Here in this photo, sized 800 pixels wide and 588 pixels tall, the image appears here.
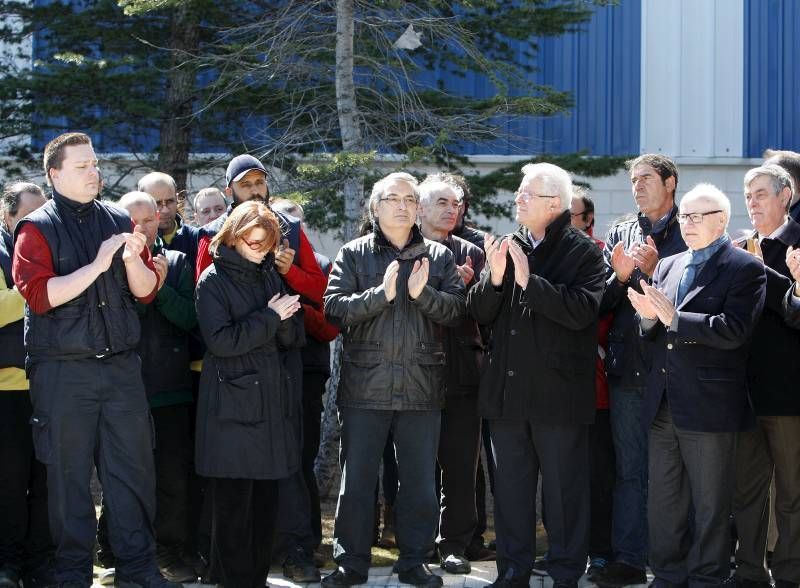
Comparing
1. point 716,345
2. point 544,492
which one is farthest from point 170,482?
point 716,345

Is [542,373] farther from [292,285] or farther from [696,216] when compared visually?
[292,285]

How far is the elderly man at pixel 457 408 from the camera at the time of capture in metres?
6.08

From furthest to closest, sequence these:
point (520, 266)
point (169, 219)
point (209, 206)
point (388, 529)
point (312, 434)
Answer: point (388, 529) → point (209, 206) → point (169, 219) → point (312, 434) → point (520, 266)

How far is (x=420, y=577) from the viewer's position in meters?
5.65

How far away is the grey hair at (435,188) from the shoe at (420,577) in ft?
6.89

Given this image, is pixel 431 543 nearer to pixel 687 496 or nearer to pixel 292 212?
pixel 687 496

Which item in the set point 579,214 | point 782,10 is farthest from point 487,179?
point 782,10

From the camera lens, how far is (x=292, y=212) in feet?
21.7

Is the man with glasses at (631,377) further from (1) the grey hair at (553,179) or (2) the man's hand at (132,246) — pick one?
(2) the man's hand at (132,246)

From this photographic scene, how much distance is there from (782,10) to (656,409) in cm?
817

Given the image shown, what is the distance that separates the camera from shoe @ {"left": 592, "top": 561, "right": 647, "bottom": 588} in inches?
226

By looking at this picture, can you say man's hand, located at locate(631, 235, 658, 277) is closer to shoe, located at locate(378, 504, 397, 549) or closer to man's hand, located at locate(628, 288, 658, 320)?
man's hand, located at locate(628, 288, 658, 320)

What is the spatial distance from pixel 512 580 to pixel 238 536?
1406mm

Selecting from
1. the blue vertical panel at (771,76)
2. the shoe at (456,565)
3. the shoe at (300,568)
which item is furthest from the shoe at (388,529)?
the blue vertical panel at (771,76)
